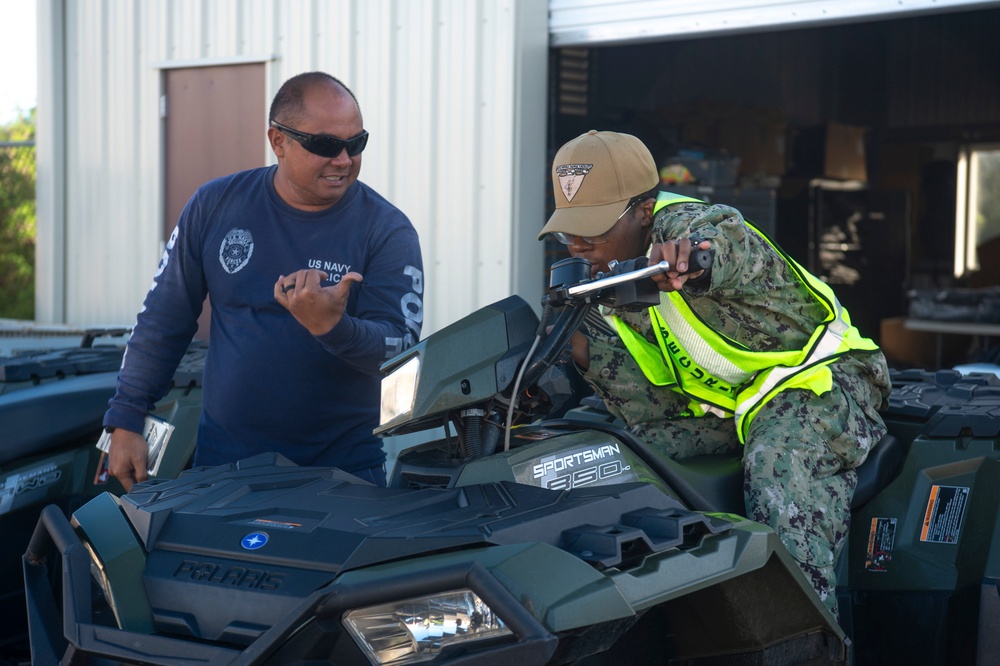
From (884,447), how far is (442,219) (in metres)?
5.44

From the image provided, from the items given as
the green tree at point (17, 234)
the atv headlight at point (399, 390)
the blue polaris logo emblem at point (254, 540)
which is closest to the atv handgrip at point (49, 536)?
the blue polaris logo emblem at point (254, 540)

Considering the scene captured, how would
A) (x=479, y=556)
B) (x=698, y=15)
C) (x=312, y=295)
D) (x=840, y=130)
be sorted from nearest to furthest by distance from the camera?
(x=479, y=556), (x=312, y=295), (x=698, y=15), (x=840, y=130)

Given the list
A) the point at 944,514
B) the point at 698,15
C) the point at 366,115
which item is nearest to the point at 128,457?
the point at 944,514

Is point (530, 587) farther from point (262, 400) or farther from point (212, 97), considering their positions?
point (212, 97)

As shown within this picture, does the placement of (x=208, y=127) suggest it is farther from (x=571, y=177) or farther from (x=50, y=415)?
(x=571, y=177)

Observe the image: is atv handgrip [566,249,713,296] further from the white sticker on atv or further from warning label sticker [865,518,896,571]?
warning label sticker [865,518,896,571]

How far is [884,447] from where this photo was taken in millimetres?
3055

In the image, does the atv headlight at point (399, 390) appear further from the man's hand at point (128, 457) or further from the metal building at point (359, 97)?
the metal building at point (359, 97)

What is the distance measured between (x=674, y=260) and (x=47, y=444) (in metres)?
2.70

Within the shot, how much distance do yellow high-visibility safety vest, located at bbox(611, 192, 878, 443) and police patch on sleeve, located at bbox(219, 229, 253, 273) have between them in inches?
45.4

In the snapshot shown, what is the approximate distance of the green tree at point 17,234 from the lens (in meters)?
11.8

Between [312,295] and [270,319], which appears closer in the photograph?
[312,295]

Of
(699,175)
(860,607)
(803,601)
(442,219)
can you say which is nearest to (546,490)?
(803,601)

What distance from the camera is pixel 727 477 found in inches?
111
